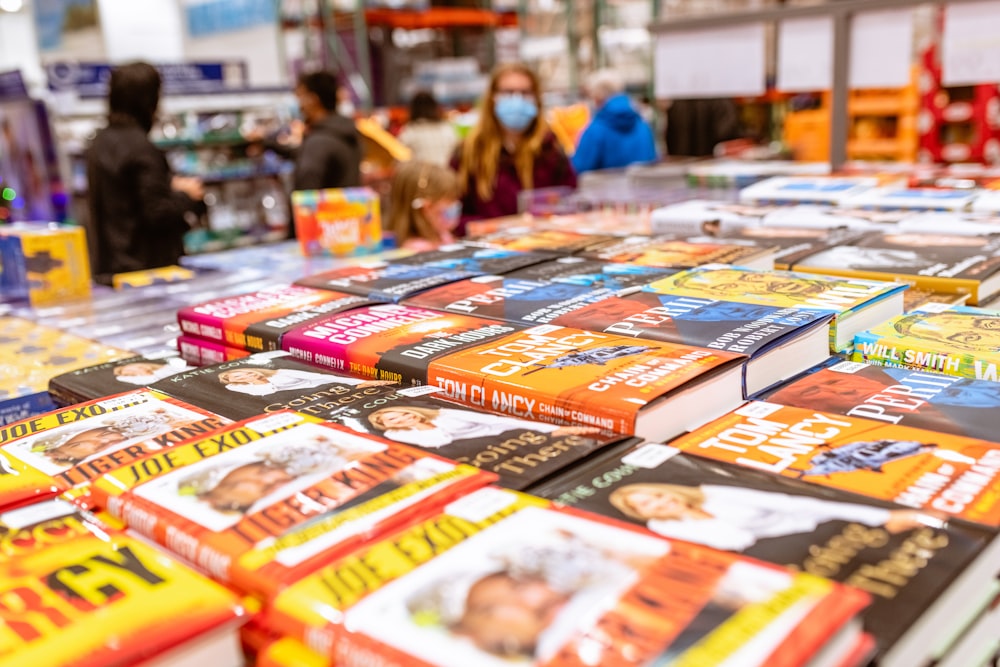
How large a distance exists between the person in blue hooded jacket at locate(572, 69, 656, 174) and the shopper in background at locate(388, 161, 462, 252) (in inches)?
57.2

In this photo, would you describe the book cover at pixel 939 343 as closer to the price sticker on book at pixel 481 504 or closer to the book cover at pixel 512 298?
the book cover at pixel 512 298

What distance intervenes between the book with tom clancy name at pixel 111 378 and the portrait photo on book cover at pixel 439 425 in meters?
0.44

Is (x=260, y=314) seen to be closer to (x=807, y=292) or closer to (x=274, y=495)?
(x=274, y=495)

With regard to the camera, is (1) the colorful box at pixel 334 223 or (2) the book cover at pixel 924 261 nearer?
(2) the book cover at pixel 924 261

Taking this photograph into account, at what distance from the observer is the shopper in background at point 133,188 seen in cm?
355

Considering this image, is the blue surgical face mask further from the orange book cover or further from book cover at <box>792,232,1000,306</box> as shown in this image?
the orange book cover

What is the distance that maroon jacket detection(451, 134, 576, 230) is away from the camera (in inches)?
161

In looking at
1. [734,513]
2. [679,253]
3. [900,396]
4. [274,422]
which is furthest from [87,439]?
[679,253]

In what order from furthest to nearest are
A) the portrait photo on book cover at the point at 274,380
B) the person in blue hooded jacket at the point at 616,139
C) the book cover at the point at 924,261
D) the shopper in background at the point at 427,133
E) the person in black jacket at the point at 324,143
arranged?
the shopper in background at the point at 427,133, the person in blue hooded jacket at the point at 616,139, the person in black jacket at the point at 324,143, the book cover at the point at 924,261, the portrait photo on book cover at the point at 274,380

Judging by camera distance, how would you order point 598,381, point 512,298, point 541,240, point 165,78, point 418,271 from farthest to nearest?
point 165,78 → point 541,240 → point 418,271 → point 512,298 → point 598,381

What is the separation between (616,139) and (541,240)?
→ 3042 millimetres

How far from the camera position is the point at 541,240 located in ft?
7.14

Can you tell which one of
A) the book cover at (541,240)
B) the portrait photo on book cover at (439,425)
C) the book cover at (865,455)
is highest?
the book cover at (541,240)

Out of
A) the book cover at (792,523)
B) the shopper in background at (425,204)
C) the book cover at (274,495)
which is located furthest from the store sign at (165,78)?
the book cover at (792,523)
